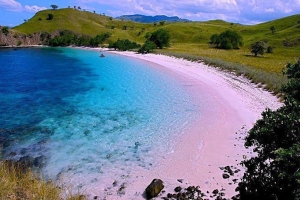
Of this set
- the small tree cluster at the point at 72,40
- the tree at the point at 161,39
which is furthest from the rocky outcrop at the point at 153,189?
the small tree cluster at the point at 72,40

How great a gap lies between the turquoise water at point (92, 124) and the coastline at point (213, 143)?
49.2 inches

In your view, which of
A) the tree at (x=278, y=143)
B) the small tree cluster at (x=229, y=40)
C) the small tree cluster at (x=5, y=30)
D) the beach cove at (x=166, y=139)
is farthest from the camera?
the small tree cluster at (x=5, y=30)

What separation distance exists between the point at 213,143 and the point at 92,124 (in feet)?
42.9

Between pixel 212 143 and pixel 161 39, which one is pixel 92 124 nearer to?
→ pixel 212 143

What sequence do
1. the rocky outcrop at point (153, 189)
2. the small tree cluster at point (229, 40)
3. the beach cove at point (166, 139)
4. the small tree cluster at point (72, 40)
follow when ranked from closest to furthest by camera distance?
the rocky outcrop at point (153, 189)
the beach cove at point (166, 139)
the small tree cluster at point (229, 40)
the small tree cluster at point (72, 40)

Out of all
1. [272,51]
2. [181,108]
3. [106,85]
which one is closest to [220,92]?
[181,108]

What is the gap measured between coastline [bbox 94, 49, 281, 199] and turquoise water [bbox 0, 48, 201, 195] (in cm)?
125

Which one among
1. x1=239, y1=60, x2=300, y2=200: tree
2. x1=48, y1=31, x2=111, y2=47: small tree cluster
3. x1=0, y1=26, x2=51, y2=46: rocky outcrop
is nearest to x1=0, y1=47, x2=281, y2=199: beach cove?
x1=239, y1=60, x2=300, y2=200: tree

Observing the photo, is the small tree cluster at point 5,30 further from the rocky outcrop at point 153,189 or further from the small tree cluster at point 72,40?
the rocky outcrop at point 153,189

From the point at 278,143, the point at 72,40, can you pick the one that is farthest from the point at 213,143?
the point at 72,40

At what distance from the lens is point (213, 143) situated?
22234mm

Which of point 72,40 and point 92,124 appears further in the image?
point 72,40

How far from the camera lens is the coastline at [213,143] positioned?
1625 centimetres

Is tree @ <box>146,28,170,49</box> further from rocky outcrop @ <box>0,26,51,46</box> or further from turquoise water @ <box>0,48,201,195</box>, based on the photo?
rocky outcrop @ <box>0,26,51,46</box>
